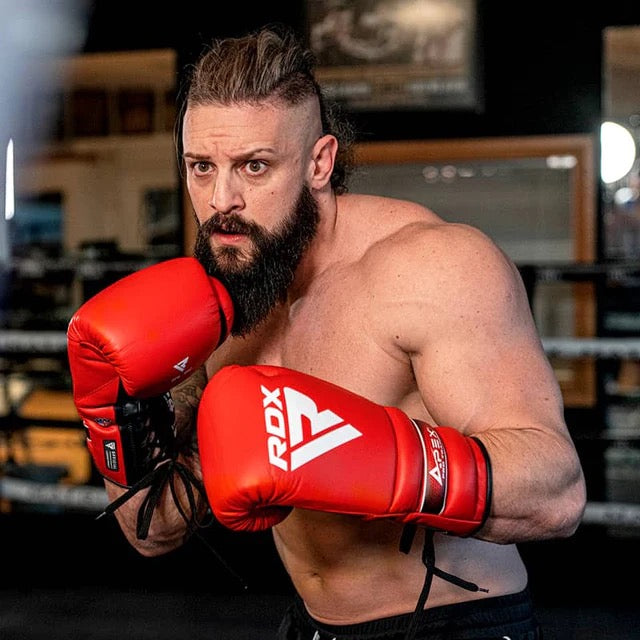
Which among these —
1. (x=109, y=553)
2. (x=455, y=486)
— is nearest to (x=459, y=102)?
(x=109, y=553)

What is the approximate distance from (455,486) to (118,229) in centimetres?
347

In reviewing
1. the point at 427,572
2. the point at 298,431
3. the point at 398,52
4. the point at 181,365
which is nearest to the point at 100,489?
the point at 398,52

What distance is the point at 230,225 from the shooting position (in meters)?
1.30

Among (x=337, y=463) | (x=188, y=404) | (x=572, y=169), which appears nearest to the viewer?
(x=337, y=463)

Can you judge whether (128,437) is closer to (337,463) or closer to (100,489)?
(337,463)

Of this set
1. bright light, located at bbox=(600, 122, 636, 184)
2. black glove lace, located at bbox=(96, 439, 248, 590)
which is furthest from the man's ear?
bright light, located at bbox=(600, 122, 636, 184)

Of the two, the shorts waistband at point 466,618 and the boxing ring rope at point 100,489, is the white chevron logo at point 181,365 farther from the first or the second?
the boxing ring rope at point 100,489

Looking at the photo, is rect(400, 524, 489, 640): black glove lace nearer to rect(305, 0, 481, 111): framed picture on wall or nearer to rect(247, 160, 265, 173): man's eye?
rect(247, 160, 265, 173): man's eye

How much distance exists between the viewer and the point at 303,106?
1.37m

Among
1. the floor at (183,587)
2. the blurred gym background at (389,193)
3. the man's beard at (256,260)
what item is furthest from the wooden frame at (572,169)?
the man's beard at (256,260)

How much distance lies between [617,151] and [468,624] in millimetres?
2681

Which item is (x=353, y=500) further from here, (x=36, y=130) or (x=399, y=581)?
(x=36, y=130)

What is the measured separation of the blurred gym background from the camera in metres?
2.94

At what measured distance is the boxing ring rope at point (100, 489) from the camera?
2697 mm
